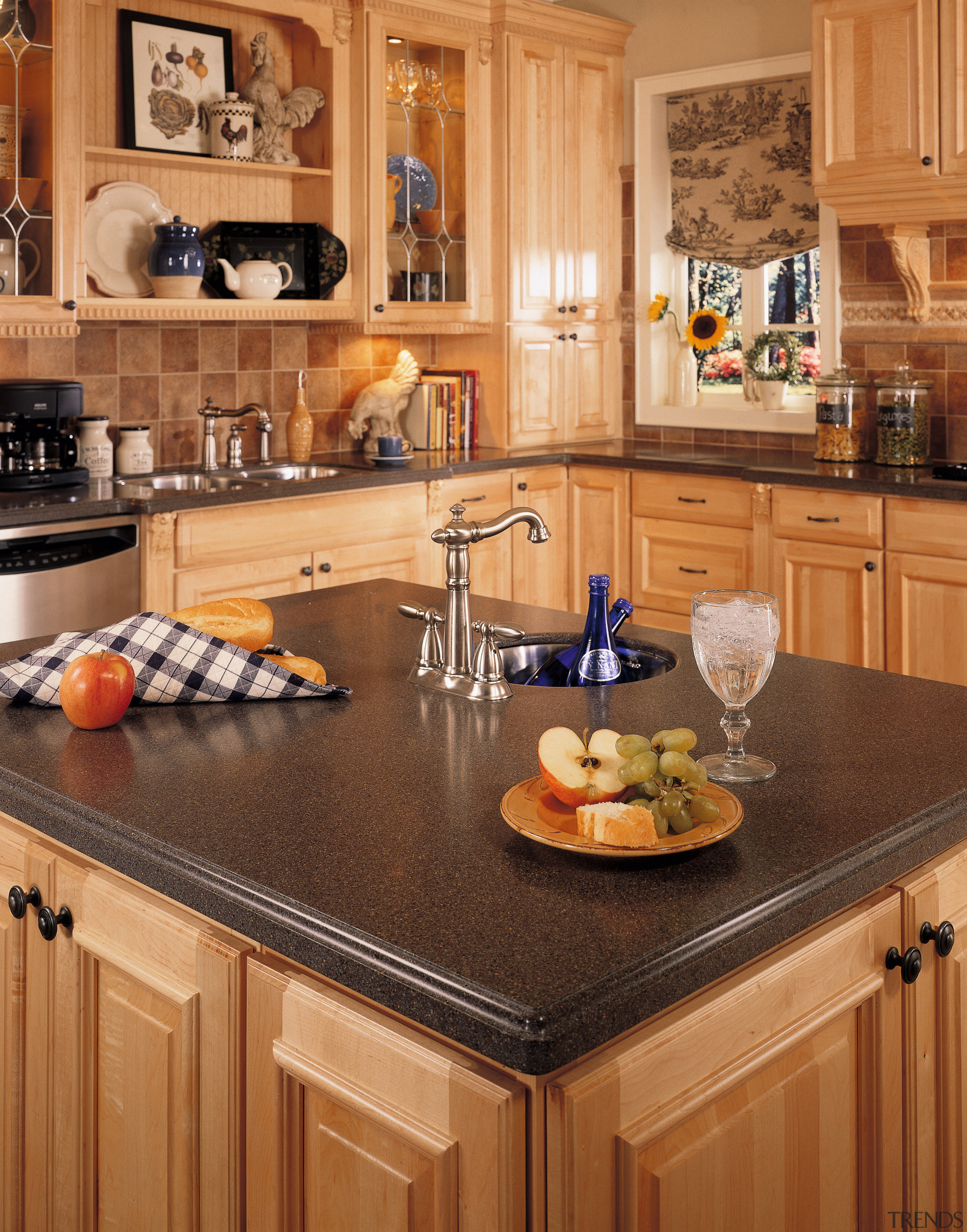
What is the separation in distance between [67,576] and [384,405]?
1.67 meters

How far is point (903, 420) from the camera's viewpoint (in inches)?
162

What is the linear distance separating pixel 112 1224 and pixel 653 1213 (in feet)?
2.15

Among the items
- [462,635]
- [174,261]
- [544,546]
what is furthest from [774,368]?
[462,635]

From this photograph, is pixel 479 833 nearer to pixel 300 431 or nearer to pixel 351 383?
pixel 300 431

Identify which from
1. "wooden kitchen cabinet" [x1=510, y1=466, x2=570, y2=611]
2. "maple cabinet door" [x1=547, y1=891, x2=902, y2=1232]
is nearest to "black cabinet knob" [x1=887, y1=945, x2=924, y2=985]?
"maple cabinet door" [x1=547, y1=891, x2=902, y2=1232]

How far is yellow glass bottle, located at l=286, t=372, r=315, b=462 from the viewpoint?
448 cm

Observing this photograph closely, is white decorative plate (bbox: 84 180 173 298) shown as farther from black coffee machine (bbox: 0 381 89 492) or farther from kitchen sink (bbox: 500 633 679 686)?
kitchen sink (bbox: 500 633 679 686)

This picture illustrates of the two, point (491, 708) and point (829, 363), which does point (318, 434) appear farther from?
point (491, 708)

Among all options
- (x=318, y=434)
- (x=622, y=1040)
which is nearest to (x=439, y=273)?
(x=318, y=434)

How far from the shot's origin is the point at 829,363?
461 cm

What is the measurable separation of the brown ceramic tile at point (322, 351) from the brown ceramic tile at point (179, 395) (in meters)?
0.51

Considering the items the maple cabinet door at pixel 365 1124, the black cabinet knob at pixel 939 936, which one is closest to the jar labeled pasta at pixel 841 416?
the black cabinet knob at pixel 939 936

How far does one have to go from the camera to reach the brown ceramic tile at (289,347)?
452 cm

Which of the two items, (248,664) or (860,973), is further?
(248,664)
